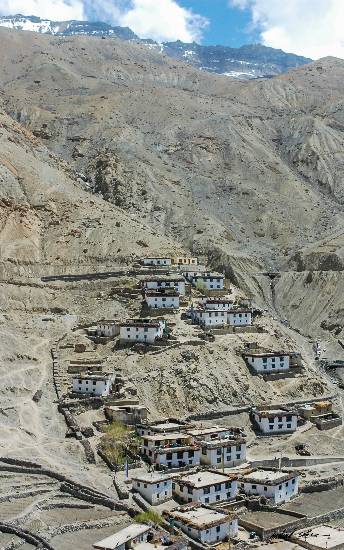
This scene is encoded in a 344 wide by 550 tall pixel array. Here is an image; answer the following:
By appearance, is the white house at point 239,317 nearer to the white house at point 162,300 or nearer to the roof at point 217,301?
the roof at point 217,301

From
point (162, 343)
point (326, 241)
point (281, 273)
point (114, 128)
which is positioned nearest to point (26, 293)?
point (162, 343)

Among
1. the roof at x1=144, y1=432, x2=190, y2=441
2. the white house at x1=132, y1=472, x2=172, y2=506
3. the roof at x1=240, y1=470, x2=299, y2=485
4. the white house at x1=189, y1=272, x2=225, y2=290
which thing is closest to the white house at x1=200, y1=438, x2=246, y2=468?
the roof at x1=144, y1=432, x2=190, y2=441

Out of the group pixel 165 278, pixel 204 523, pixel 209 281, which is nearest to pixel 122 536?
pixel 204 523

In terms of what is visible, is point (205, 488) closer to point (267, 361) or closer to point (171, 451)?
point (171, 451)

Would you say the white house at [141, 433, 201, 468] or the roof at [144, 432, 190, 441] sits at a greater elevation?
the roof at [144, 432, 190, 441]

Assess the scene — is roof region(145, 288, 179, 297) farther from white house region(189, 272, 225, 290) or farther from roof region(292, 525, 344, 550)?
roof region(292, 525, 344, 550)

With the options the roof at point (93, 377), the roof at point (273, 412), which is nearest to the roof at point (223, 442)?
the roof at point (273, 412)
